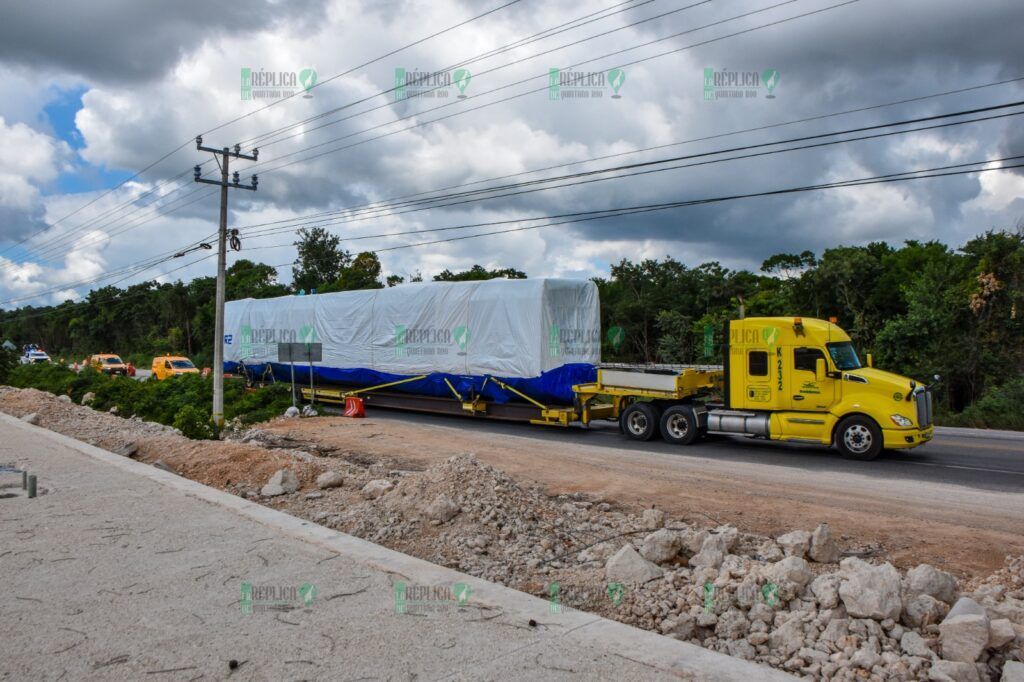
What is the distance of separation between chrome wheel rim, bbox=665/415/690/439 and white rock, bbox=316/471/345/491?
26.5 ft

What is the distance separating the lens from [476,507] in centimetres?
748

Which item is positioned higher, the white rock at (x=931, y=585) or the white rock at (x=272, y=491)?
the white rock at (x=931, y=585)

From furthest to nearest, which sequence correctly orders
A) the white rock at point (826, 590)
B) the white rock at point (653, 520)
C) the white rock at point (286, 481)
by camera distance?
1. the white rock at point (286, 481)
2. the white rock at point (653, 520)
3. the white rock at point (826, 590)

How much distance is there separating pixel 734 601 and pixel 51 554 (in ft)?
19.1

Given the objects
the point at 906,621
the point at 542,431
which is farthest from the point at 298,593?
the point at 542,431

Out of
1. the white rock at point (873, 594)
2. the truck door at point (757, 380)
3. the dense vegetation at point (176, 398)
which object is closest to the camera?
the white rock at point (873, 594)

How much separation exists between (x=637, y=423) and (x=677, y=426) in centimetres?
93

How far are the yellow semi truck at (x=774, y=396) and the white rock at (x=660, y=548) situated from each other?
863cm

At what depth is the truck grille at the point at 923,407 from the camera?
42.3ft

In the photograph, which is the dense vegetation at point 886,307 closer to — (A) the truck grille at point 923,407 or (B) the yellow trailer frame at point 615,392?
(B) the yellow trailer frame at point 615,392

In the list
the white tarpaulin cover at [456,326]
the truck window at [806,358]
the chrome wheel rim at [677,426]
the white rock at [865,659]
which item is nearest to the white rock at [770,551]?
the white rock at [865,659]

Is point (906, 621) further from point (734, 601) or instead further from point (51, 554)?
point (51, 554)

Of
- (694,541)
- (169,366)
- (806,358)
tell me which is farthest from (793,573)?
(169,366)

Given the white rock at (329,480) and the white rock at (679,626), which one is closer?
the white rock at (679,626)
